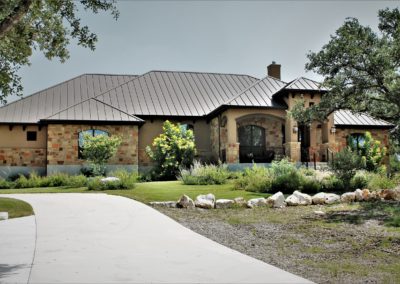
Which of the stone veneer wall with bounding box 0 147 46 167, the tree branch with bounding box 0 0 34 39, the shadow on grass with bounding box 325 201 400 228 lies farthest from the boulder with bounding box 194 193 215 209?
the stone veneer wall with bounding box 0 147 46 167

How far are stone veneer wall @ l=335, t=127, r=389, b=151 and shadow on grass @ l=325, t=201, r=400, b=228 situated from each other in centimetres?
1328

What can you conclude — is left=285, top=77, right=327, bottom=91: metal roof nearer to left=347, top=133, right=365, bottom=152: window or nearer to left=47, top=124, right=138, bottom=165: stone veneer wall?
left=347, top=133, right=365, bottom=152: window

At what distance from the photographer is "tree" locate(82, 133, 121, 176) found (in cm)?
2258

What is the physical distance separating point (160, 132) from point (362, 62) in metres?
15.0

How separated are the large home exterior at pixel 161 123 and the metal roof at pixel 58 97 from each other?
0.19 feet

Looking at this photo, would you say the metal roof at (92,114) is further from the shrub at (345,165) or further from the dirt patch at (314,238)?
the dirt patch at (314,238)

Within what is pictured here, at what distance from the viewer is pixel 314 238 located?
29.4ft

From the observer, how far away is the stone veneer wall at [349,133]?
2727cm

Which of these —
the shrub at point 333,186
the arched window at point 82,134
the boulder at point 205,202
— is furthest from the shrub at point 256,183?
the arched window at point 82,134

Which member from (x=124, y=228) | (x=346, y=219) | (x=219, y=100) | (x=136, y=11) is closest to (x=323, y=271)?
(x=124, y=228)

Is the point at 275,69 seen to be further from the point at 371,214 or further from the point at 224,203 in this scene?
the point at 371,214

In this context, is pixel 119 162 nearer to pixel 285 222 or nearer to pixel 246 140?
pixel 246 140

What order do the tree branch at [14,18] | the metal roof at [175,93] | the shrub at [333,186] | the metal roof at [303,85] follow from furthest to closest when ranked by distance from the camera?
the metal roof at [175,93] < the metal roof at [303,85] < the shrub at [333,186] < the tree branch at [14,18]

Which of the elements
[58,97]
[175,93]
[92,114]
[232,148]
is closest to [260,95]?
[232,148]
